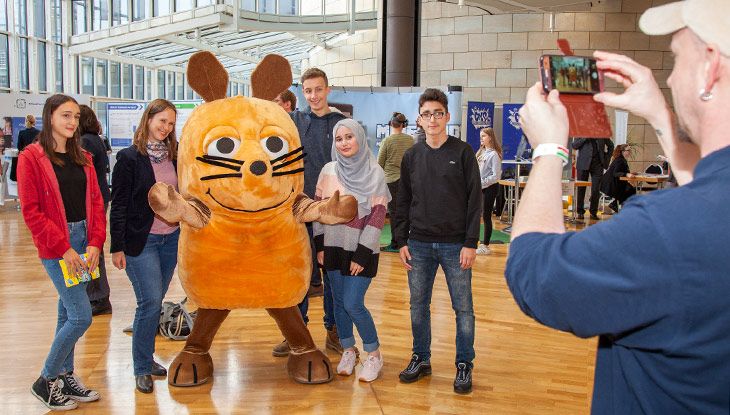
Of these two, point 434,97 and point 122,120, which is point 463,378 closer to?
point 434,97

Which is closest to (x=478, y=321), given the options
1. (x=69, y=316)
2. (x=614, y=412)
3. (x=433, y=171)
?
(x=433, y=171)

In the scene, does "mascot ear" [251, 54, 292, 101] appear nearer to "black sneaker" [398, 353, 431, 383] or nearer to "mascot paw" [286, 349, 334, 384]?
"mascot paw" [286, 349, 334, 384]

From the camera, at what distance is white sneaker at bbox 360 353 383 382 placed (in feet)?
10.7

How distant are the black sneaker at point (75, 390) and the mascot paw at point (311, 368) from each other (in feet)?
3.24

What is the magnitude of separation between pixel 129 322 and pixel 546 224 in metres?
3.92

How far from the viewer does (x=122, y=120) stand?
909 cm

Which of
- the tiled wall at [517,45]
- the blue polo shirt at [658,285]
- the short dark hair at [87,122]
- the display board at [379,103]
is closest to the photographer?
the blue polo shirt at [658,285]

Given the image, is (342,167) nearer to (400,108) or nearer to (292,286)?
(292,286)

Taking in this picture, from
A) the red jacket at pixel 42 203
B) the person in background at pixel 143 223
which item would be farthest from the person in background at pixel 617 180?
the red jacket at pixel 42 203

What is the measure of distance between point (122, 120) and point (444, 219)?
24.0ft

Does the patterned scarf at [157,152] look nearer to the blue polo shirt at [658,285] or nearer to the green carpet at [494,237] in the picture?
the blue polo shirt at [658,285]

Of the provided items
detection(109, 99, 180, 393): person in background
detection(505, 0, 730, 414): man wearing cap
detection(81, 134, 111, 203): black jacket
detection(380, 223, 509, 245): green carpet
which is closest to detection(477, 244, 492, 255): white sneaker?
detection(380, 223, 509, 245): green carpet

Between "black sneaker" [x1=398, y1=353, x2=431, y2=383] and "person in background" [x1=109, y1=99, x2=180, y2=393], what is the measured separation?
130cm

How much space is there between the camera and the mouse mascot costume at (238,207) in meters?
2.77
